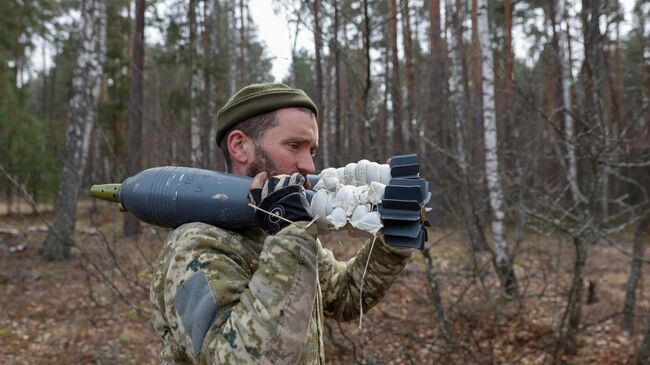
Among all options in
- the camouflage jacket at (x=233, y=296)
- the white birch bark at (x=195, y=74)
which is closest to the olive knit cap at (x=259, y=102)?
the camouflage jacket at (x=233, y=296)

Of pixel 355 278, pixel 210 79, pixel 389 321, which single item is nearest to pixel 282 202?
pixel 355 278

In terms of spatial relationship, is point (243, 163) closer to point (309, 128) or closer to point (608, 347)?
point (309, 128)

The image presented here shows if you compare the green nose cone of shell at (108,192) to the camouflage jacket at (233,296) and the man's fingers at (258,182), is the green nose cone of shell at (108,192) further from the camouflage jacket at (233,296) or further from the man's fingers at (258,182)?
the man's fingers at (258,182)

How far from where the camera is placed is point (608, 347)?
5301 mm

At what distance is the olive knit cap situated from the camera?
163 cm

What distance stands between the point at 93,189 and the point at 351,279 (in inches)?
41.0

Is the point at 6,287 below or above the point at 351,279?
below

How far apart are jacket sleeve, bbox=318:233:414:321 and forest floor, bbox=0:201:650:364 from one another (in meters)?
1.73

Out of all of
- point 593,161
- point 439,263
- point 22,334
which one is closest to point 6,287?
point 22,334

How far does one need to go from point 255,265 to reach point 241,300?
0.26 m

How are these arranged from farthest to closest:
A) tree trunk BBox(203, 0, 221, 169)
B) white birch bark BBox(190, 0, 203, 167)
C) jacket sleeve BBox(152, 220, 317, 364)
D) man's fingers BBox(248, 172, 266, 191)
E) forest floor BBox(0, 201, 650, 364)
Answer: white birch bark BBox(190, 0, 203, 167) < tree trunk BBox(203, 0, 221, 169) < forest floor BBox(0, 201, 650, 364) < man's fingers BBox(248, 172, 266, 191) < jacket sleeve BBox(152, 220, 317, 364)

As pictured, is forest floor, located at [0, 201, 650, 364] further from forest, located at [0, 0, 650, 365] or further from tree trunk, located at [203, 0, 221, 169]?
tree trunk, located at [203, 0, 221, 169]

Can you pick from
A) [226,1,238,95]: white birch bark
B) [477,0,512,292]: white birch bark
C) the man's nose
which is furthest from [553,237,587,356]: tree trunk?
[226,1,238,95]: white birch bark

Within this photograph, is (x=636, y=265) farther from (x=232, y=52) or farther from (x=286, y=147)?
(x=232, y=52)
